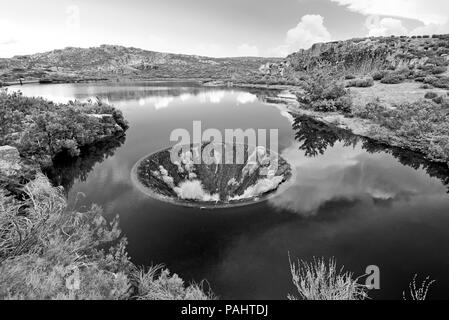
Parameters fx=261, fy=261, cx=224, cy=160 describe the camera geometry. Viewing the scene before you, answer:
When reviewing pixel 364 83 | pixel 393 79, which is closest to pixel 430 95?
pixel 393 79

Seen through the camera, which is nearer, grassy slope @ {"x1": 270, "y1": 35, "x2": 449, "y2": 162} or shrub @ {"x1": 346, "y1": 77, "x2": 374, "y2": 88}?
grassy slope @ {"x1": 270, "y1": 35, "x2": 449, "y2": 162}

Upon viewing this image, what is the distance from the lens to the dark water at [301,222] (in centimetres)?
1475

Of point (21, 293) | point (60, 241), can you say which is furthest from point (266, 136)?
point (21, 293)

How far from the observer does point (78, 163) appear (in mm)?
30406

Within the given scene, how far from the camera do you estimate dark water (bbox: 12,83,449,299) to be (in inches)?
581

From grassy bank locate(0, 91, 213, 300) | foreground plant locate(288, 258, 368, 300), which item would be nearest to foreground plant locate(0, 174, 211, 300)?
grassy bank locate(0, 91, 213, 300)

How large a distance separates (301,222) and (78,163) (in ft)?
84.1

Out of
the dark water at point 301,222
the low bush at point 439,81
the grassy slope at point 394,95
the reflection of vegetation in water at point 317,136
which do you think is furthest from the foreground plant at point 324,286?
the low bush at point 439,81

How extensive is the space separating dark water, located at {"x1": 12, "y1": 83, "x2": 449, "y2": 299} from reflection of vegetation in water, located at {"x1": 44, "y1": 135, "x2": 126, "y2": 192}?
0.37 feet

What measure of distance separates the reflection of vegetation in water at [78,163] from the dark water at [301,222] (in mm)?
113

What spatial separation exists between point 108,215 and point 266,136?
1107 inches

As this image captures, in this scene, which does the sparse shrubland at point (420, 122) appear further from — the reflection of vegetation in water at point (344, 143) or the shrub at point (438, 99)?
the reflection of vegetation in water at point (344, 143)

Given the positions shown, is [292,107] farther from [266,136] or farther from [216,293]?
[216,293]
